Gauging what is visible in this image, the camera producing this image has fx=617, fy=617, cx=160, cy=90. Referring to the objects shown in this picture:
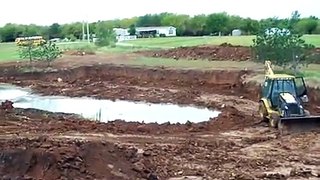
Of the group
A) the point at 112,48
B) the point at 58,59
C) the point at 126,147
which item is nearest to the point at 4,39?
the point at 112,48

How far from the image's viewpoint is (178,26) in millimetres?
105625

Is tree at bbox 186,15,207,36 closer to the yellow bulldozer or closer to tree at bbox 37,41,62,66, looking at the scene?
tree at bbox 37,41,62,66

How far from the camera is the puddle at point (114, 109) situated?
2811 cm

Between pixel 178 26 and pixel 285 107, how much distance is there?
3308 inches

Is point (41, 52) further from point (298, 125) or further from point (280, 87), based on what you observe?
point (298, 125)

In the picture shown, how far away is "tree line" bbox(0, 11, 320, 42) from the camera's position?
8713cm

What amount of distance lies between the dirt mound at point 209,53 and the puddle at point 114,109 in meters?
17.0

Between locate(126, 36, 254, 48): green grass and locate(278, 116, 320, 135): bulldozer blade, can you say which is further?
locate(126, 36, 254, 48): green grass

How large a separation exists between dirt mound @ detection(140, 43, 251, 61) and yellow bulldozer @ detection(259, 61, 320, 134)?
2357 cm

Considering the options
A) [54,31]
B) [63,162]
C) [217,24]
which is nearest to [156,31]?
[54,31]

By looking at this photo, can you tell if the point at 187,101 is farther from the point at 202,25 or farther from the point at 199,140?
the point at 202,25

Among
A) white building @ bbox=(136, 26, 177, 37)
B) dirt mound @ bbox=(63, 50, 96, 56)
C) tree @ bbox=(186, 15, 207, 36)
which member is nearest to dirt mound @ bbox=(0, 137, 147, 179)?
dirt mound @ bbox=(63, 50, 96, 56)

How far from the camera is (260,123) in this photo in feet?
81.0

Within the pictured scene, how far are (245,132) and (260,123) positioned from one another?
5.51ft
